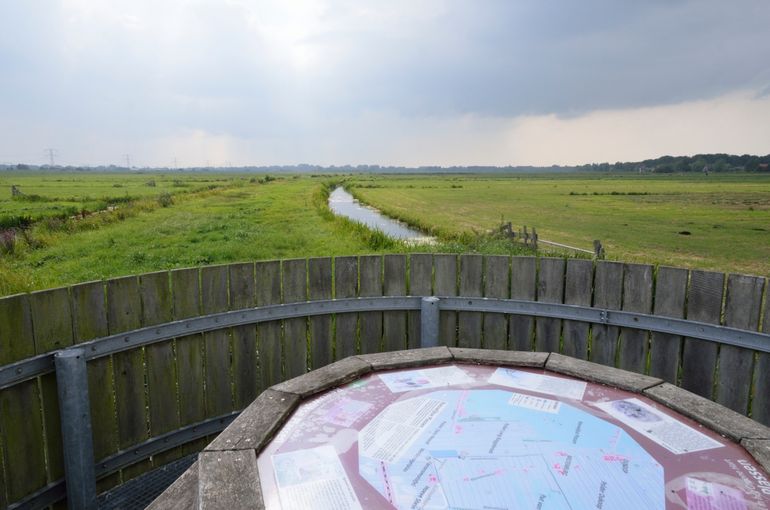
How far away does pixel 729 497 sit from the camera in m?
1.82

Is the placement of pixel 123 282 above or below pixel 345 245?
above

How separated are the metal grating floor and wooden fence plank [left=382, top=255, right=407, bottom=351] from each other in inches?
69.3

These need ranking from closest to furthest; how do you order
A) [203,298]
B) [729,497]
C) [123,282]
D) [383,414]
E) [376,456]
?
[729,497]
[376,456]
[383,414]
[123,282]
[203,298]

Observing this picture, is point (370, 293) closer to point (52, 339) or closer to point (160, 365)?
point (160, 365)

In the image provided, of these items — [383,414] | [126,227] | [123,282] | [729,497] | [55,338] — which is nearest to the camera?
[729,497]

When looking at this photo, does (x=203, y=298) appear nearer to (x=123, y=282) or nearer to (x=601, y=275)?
(x=123, y=282)

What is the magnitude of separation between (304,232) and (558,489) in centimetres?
1761

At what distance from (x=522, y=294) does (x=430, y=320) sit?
77 cm

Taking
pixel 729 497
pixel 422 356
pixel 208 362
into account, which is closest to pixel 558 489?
pixel 729 497

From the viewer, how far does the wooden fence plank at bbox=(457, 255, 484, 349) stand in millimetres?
4191

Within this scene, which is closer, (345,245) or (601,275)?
(601,275)

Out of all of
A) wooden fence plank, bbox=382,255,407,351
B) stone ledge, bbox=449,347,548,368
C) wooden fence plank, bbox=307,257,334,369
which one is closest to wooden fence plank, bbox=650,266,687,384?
stone ledge, bbox=449,347,548,368

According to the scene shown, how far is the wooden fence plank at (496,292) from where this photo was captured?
4.13 m

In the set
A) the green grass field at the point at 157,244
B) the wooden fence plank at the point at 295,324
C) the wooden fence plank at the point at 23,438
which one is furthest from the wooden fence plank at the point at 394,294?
the green grass field at the point at 157,244
